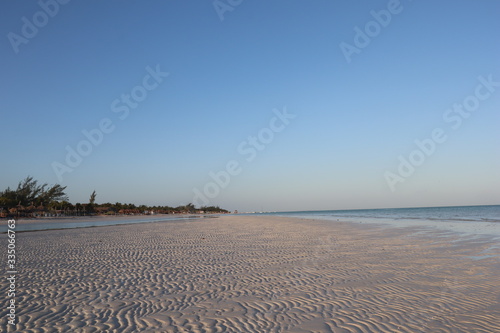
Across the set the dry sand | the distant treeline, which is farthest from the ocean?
the distant treeline

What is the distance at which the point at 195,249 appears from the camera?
15641mm

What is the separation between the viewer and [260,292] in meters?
7.76

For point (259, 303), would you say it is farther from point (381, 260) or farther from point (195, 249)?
point (195, 249)

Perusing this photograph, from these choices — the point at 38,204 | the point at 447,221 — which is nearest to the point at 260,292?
the point at 447,221

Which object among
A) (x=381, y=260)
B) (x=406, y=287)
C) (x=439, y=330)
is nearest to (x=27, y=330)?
(x=439, y=330)

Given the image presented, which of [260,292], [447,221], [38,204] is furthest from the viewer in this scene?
[38,204]

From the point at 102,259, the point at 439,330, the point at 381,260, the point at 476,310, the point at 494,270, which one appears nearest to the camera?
the point at 439,330

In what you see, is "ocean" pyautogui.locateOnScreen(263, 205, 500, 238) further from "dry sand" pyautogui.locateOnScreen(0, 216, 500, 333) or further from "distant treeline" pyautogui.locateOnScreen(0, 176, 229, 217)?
"distant treeline" pyautogui.locateOnScreen(0, 176, 229, 217)

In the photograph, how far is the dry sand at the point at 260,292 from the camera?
5.71 m

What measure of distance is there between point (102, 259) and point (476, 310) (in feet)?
40.6

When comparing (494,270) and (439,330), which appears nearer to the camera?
(439,330)

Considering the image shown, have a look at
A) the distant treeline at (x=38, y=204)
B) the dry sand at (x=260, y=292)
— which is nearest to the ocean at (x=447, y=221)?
the dry sand at (x=260, y=292)

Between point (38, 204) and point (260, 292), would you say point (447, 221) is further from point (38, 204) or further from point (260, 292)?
point (38, 204)

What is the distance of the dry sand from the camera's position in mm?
5707
